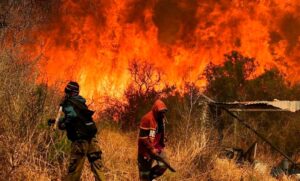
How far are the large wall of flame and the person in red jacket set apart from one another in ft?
47.5

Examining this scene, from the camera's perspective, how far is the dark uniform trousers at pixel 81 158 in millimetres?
9023

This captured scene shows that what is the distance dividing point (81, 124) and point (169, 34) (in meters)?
20.3

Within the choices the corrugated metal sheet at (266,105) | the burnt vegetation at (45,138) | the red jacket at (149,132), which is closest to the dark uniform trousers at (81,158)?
the burnt vegetation at (45,138)

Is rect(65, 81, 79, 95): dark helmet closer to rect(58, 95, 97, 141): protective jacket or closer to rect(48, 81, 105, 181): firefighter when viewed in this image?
rect(48, 81, 105, 181): firefighter

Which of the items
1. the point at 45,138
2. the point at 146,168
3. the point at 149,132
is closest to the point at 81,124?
the point at 45,138

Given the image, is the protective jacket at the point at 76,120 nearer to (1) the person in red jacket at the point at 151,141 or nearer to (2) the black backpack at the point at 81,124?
(2) the black backpack at the point at 81,124

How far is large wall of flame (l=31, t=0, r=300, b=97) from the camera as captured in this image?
26.0 meters

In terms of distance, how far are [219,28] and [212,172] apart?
17114 millimetres

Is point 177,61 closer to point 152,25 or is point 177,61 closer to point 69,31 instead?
point 152,25

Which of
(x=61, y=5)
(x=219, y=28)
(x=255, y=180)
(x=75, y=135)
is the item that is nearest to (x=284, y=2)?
(x=219, y=28)

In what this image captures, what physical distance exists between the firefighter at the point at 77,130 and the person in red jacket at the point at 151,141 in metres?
1.30

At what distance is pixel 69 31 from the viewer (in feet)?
89.4

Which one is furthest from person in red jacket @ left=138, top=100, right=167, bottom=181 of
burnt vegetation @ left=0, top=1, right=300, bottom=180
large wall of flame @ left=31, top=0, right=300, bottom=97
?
large wall of flame @ left=31, top=0, right=300, bottom=97

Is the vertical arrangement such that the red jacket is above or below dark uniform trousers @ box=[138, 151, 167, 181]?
above
